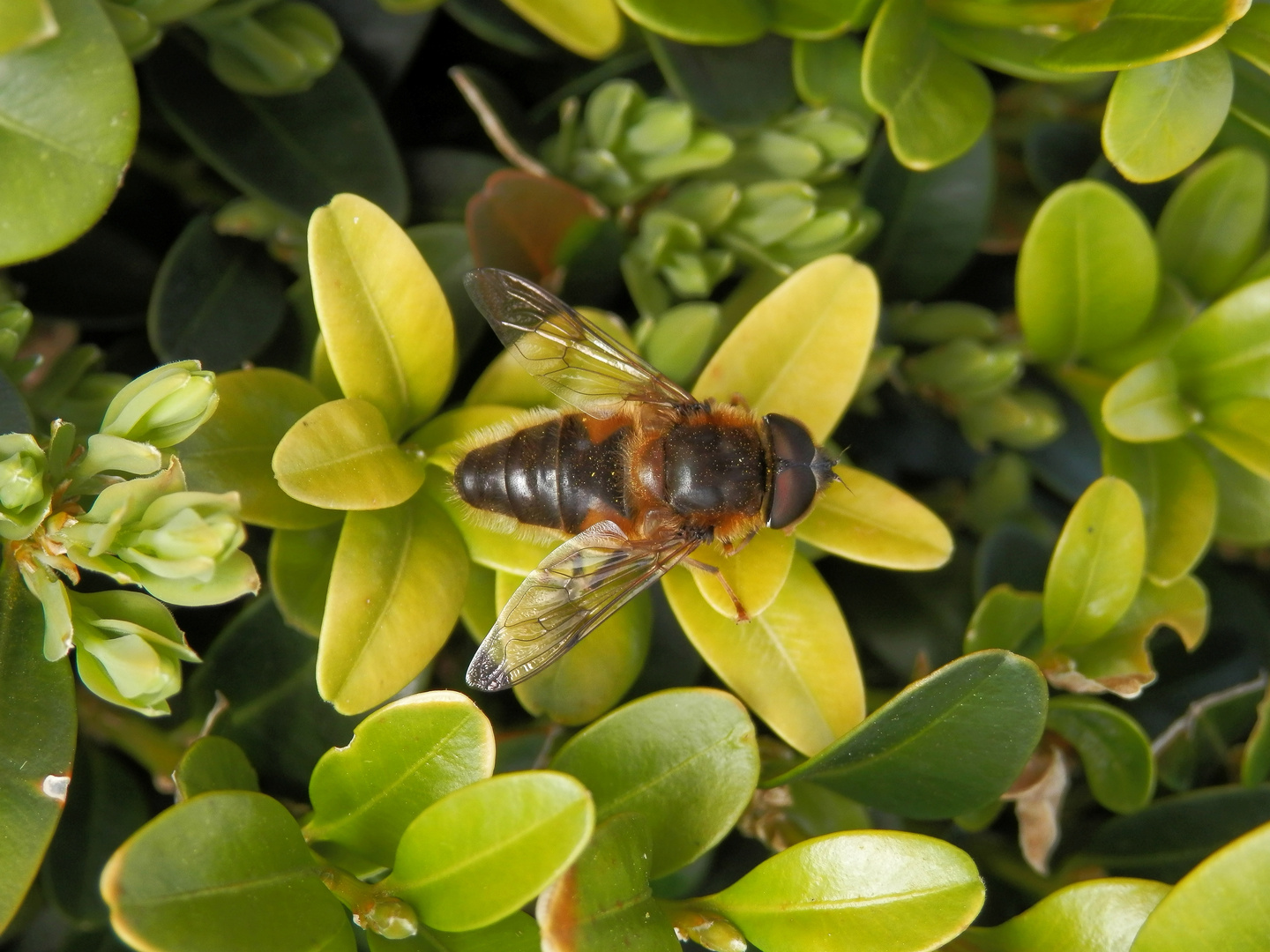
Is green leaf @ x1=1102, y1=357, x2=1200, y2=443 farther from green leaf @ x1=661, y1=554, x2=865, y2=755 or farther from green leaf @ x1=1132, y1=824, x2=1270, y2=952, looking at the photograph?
green leaf @ x1=1132, y1=824, x2=1270, y2=952

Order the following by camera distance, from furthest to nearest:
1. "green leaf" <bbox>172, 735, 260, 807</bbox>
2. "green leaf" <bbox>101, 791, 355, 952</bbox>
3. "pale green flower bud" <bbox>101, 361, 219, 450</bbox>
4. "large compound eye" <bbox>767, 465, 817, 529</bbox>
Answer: "large compound eye" <bbox>767, 465, 817, 529</bbox> → "green leaf" <bbox>172, 735, 260, 807</bbox> → "pale green flower bud" <bbox>101, 361, 219, 450</bbox> → "green leaf" <bbox>101, 791, 355, 952</bbox>

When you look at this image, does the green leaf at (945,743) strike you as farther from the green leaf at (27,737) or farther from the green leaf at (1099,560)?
the green leaf at (27,737)

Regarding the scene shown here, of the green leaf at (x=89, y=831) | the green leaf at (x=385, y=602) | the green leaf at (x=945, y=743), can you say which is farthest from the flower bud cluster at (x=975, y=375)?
the green leaf at (x=89, y=831)

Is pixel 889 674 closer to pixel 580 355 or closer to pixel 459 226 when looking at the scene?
pixel 580 355

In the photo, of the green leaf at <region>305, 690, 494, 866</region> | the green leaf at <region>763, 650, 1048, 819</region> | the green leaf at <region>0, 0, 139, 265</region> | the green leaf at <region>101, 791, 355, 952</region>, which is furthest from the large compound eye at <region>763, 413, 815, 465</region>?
the green leaf at <region>0, 0, 139, 265</region>

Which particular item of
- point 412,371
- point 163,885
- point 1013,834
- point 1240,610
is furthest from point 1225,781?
point 163,885
